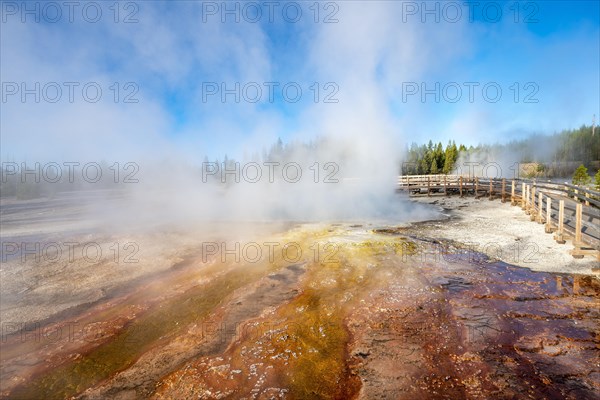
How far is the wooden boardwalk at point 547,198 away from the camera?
7738 mm

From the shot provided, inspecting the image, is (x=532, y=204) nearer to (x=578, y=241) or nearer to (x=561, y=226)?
(x=561, y=226)

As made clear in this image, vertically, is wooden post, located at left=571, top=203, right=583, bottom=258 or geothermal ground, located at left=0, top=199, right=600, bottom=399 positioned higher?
wooden post, located at left=571, top=203, right=583, bottom=258

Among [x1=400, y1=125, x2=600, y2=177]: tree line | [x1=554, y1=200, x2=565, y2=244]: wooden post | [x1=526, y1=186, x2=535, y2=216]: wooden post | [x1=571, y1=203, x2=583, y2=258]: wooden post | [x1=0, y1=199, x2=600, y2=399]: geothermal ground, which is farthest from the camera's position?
[x1=400, y1=125, x2=600, y2=177]: tree line

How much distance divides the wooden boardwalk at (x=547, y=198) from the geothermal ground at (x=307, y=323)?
65 centimetres

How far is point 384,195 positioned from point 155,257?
2113 cm

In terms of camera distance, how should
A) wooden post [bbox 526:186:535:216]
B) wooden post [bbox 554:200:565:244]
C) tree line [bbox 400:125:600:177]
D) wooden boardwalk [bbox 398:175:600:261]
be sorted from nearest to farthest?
1. wooden boardwalk [bbox 398:175:600:261]
2. wooden post [bbox 554:200:565:244]
3. wooden post [bbox 526:186:535:216]
4. tree line [bbox 400:125:600:177]

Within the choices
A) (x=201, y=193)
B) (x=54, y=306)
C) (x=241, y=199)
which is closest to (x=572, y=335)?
(x=54, y=306)

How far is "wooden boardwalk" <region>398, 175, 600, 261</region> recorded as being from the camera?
774 centimetres

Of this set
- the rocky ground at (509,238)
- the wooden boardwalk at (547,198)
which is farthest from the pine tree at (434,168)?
the rocky ground at (509,238)

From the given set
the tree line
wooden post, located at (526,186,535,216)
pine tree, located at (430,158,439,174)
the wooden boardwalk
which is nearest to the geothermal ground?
the wooden boardwalk

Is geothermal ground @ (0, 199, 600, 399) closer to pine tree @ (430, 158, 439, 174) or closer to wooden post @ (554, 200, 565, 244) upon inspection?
wooden post @ (554, 200, 565, 244)

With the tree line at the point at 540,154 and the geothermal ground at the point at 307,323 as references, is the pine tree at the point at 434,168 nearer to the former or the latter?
the tree line at the point at 540,154

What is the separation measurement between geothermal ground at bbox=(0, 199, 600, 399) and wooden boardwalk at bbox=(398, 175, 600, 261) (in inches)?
25.6

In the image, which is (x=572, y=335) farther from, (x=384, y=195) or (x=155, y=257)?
(x=384, y=195)
